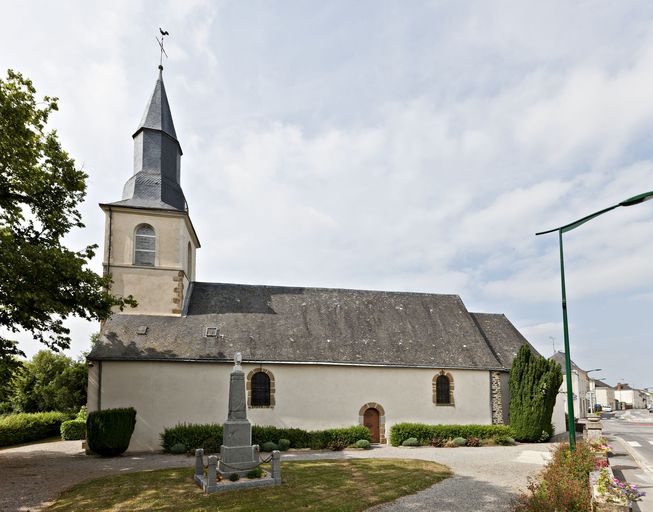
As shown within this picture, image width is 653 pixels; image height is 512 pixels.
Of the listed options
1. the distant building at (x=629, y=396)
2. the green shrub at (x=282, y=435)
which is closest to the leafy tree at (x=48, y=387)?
the green shrub at (x=282, y=435)

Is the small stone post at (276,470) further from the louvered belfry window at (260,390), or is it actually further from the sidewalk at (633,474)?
the sidewalk at (633,474)

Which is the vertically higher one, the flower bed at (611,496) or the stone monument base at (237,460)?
the flower bed at (611,496)

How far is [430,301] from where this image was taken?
940 inches

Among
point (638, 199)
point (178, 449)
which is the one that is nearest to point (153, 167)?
point (178, 449)

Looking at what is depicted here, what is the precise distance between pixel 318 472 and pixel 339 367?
6859 millimetres

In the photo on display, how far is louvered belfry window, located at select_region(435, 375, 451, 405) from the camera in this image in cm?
1992

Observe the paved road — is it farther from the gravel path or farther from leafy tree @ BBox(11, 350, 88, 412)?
leafy tree @ BBox(11, 350, 88, 412)

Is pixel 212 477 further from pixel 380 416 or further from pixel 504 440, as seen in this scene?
pixel 504 440

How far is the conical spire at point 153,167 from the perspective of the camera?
69.2ft

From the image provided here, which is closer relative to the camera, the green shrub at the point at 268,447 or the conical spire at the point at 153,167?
the green shrub at the point at 268,447

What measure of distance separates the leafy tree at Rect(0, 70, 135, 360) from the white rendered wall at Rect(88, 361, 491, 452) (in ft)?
12.3

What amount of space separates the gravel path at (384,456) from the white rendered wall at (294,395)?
5.69 ft

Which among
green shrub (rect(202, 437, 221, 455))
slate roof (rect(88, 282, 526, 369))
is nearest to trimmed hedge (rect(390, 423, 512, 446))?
slate roof (rect(88, 282, 526, 369))

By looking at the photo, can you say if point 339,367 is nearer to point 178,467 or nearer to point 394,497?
point 178,467
